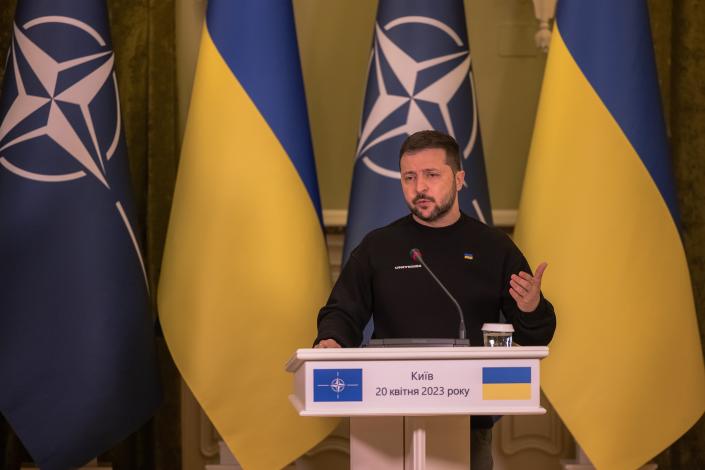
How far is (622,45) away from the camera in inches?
130

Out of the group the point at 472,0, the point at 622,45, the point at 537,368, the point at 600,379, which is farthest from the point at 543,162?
the point at 537,368

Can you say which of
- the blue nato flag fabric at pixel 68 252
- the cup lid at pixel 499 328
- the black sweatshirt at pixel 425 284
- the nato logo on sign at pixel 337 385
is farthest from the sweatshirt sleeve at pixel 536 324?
the blue nato flag fabric at pixel 68 252

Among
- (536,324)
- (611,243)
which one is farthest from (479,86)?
(536,324)

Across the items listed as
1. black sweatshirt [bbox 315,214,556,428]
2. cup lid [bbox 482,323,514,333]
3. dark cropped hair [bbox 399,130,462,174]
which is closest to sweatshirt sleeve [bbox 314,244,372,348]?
black sweatshirt [bbox 315,214,556,428]

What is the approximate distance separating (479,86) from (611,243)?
1126mm

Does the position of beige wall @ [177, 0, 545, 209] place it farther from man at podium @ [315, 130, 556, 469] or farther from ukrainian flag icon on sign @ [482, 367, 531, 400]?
ukrainian flag icon on sign @ [482, 367, 531, 400]

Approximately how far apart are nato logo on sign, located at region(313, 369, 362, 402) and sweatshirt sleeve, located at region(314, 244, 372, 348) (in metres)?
0.49

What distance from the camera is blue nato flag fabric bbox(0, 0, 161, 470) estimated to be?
120 inches

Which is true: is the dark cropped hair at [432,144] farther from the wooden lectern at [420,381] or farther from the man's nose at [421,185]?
the wooden lectern at [420,381]

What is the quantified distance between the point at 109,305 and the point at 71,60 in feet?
2.92

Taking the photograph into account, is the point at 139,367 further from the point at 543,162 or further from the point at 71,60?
the point at 543,162

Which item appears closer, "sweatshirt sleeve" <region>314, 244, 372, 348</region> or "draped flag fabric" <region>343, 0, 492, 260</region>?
"sweatshirt sleeve" <region>314, 244, 372, 348</region>

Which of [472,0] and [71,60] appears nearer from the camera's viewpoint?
[71,60]

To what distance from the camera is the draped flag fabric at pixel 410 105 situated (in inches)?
131
